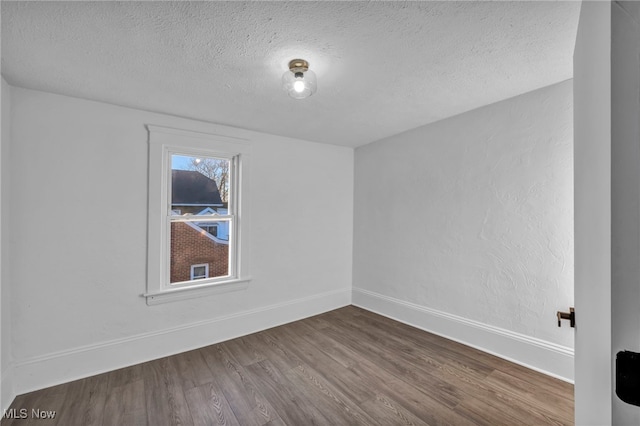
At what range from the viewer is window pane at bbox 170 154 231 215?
111 inches

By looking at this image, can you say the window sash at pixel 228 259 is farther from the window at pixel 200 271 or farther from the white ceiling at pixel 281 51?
the white ceiling at pixel 281 51

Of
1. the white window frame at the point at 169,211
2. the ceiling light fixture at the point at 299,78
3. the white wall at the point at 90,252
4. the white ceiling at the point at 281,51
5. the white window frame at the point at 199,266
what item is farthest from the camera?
the white window frame at the point at 199,266

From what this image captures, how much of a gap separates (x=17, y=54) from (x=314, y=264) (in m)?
3.18

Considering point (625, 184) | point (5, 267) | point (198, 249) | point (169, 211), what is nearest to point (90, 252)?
point (5, 267)

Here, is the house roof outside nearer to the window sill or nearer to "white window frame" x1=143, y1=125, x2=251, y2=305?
"white window frame" x1=143, y1=125, x2=251, y2=305

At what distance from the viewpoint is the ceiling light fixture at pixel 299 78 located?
1761 mm

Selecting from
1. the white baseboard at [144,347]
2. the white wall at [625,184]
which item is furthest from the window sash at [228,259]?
the white wall at [625,184]

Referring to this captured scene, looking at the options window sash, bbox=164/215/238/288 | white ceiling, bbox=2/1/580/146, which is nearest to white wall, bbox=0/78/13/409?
white ceiling, bbox=2/1/580/146

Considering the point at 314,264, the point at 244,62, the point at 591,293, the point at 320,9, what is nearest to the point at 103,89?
the point at 244,62

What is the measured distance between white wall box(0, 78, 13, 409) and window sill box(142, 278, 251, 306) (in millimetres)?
852

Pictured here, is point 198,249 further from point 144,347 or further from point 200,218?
point 144,347

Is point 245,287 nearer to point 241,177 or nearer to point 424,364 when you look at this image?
point 241,177

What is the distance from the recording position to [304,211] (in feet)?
11.9

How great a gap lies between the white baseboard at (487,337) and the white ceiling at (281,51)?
2.13 m
